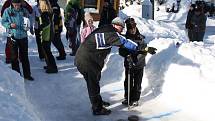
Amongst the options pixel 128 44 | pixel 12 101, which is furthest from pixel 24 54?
pixel 12 101

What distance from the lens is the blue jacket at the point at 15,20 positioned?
31.1ft

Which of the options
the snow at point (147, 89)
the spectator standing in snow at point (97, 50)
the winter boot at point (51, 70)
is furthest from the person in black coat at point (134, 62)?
the winter boot at point (51, 70)

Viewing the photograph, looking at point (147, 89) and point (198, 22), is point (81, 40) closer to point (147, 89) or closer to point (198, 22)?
point (147, 89)

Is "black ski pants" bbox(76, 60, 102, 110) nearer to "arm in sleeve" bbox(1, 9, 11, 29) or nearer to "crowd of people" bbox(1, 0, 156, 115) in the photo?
"crowd of people" bbox(1, 0, 156, 115)

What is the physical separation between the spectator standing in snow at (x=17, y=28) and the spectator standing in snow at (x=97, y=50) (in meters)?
2.01

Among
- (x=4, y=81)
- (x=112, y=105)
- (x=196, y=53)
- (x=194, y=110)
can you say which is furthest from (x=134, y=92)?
(x=4, y=81)

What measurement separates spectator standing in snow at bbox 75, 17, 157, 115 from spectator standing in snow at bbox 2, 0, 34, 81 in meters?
2.01

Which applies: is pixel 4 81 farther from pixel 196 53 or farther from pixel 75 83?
pixel 196 53

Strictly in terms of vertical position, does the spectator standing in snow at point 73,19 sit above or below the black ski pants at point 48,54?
above

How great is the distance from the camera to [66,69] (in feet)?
37.8

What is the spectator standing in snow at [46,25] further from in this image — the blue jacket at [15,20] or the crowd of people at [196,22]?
the crowd of people at [196,22]

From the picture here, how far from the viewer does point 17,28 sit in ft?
31.5

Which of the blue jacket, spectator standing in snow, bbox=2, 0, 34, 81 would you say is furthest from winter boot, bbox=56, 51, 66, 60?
the blue jacket

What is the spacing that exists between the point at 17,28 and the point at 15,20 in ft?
0.56
